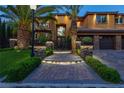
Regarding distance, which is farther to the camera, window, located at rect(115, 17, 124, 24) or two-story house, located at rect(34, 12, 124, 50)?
window, located at rect(115, 17, 124, 24)

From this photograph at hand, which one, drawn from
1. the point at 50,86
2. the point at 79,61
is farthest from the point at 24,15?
the point at 50,86

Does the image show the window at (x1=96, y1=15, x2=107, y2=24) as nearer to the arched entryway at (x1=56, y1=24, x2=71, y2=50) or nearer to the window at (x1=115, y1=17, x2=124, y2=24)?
the window at (x1=115, y1=17, x2=124, y2=24)

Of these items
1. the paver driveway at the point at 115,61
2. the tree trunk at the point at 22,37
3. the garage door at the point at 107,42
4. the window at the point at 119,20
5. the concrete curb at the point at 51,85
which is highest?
the window at the point at 119,20

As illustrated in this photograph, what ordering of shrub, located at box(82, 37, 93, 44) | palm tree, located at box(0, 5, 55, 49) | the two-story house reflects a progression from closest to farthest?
palm tree, located at box(0, 5, 55, 49) → shrub, located at box(82, 37, 93, 44) → the two-story house

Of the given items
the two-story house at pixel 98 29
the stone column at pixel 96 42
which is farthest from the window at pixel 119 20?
the stone column at pixel 96 42

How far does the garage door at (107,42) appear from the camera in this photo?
35381 millimetres

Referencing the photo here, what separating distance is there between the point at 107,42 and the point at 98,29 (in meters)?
1.87

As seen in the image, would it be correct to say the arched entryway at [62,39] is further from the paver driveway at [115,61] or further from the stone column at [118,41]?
the paver driveway at [115,61]

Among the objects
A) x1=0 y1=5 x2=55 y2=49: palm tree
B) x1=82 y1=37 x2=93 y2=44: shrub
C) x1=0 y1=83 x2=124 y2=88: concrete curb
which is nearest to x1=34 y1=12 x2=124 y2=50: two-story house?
x1=82 y1=37 x2=93 y2=44: shrub

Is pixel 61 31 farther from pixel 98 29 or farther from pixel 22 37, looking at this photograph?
pixel 22 37

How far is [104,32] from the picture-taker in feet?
116

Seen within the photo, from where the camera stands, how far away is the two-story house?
35031 millimetres

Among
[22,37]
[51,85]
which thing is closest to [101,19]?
[22,37]

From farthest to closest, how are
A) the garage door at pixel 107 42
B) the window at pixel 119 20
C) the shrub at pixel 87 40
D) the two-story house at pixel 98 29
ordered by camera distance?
the window at pixel 119 20 → the garage door at pixel 107 42 → the two-story house at pixel 98 29 → the shrub at pixel 87 40
